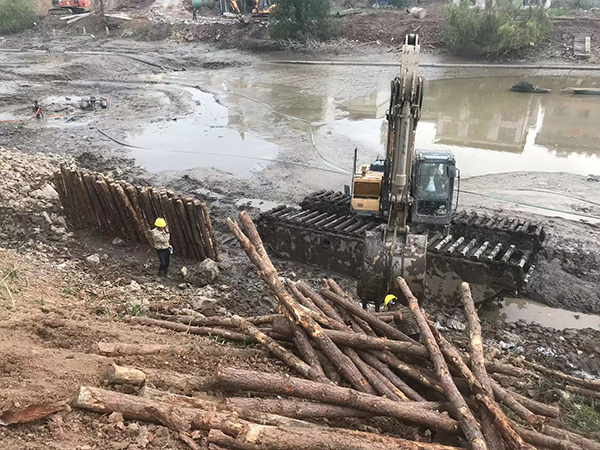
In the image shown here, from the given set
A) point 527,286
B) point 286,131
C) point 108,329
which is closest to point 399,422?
point 108,329

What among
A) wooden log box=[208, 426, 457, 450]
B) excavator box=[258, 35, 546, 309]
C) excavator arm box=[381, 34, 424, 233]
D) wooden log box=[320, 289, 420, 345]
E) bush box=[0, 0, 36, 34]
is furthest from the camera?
bush box=[0, 0, 36, 34]

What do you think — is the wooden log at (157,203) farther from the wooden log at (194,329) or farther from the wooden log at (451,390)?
the wooden log at (451,390)

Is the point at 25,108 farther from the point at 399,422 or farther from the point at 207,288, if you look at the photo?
the point at 399,422

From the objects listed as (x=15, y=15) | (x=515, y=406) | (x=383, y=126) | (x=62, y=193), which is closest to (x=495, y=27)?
(x=383, y=126)

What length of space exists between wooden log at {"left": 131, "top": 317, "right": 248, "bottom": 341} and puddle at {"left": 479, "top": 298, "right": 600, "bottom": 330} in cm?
552

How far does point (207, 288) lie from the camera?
904 centimetres

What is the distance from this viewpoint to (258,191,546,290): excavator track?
924cm

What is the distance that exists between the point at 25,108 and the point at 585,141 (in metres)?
24.4

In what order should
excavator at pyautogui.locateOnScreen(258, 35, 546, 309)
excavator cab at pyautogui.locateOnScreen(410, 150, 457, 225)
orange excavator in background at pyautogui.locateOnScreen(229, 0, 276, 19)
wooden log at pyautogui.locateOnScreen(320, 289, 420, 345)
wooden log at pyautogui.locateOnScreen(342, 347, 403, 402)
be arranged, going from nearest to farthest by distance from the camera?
wooden log at pyautogui.locateOnScreen(342, 347, 403, 402) < wooden log at pyautogui.locateOnScreen(320, 289, 420, 345) < excavator at pyautogui.locateOnScreen(258, 35, 546, 309) < excavator cab at pyautogui.locateOnScreen(410, 150, 457, 225) < orange excavator in background at pyautogui.locateOnScreen(229, 0, 276, 19)

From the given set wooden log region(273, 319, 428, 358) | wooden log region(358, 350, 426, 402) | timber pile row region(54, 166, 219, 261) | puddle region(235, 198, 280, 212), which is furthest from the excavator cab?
wooden log region(358, 350, 426, 402)

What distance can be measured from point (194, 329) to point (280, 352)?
4.36 ft

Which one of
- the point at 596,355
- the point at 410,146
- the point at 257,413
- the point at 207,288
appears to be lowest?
the point at 596,355

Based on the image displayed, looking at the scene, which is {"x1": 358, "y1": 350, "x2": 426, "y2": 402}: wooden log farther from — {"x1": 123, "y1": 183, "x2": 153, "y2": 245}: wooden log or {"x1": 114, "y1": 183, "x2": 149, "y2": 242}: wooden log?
{"x1": 114, "y1": 183, "x2": 149, "y2": 242}: wooden log

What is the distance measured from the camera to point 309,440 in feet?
13.6
